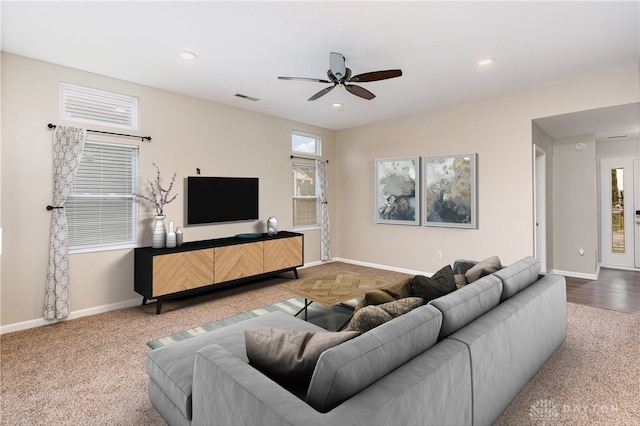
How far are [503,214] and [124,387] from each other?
4.66 metres

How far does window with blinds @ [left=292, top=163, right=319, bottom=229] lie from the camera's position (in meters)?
5.96

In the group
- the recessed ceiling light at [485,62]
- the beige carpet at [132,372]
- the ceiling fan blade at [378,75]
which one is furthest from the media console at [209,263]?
the recessed ceiling light at [485,62]

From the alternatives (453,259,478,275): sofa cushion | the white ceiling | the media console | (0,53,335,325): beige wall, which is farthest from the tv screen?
(453,259,478,275): sofa cushion

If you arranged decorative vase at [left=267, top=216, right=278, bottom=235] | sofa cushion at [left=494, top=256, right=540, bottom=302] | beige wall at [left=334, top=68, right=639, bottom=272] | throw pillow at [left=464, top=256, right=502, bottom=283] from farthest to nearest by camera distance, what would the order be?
decorative vase at [left=267, top=216, right=278, bottom=235]
beige wall at [left=334, top=68, right=639, bottom=272]
throw pillow at [left=464, top=256, right=502, bottom=283]
sofa cushion at [left=494, top=256, right=540, bottom=302]

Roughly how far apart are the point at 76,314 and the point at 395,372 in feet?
12.3

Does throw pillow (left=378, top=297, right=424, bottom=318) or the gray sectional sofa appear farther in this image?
throw pillow (left=378, top=297, right=424, bottom=318)

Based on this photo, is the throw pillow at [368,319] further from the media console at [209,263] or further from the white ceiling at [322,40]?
the media console at [209,263]

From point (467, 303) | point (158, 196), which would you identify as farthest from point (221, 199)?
point (467, 303)

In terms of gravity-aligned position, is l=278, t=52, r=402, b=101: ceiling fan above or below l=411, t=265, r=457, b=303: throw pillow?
above

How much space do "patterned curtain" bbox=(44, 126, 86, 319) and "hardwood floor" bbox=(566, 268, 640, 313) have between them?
5.79 m

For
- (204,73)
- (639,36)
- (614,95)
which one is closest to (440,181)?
(614,95)

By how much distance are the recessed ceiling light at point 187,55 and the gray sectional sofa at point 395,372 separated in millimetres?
2585

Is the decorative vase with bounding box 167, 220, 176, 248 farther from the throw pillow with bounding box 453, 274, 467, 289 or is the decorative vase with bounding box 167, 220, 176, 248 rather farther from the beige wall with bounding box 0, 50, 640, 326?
the throw pillow with bounding box 453, 274, 467, 289

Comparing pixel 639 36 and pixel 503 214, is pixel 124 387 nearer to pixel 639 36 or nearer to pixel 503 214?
pixel 503 214
